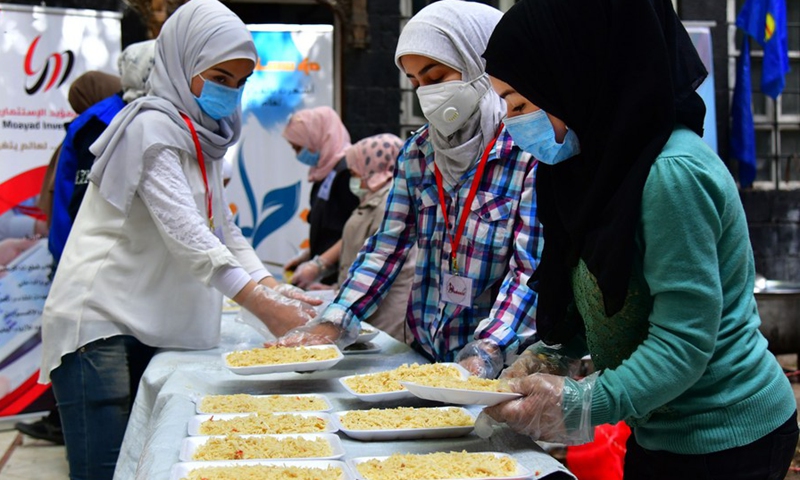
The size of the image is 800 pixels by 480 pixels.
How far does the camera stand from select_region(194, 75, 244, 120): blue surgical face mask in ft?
8.11

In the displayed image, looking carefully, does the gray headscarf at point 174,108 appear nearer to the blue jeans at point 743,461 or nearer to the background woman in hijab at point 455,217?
the background woman in hijab at point 455,217

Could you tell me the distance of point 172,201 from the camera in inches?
89.7

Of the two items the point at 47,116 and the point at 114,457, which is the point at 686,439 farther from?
the point at 47,116

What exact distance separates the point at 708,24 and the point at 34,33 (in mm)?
5218

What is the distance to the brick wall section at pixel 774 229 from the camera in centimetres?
754

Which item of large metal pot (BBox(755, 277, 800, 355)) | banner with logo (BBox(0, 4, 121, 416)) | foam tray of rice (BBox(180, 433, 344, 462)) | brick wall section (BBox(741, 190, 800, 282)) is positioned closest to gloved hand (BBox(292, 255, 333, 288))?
banner with logo (BBox(0, 4, 121, 416))

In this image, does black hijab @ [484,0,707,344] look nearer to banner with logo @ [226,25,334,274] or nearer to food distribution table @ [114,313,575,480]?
food distribution table @ [114,313,575,480]

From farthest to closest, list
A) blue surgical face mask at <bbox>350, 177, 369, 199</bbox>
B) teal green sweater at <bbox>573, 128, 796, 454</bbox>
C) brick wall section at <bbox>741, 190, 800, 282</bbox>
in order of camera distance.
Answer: brick wall section at <bbox>741, 190, 800, 282</bbox> → blue surgical face mask at <bbox>350, 177, 369, 199</bbox> → teal green sweater at <bbox>573, 128, 796, 454</bbox>

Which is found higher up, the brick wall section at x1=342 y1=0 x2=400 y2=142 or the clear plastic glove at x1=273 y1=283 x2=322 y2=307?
the brick wall section at x1=342 y1=0 x2=400 y2=142

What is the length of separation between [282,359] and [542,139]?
897 millimetres

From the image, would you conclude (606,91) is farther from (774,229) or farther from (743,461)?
(774,229)

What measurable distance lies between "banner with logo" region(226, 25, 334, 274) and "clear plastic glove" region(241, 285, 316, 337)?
371 cm

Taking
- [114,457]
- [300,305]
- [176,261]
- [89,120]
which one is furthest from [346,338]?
[89,120]

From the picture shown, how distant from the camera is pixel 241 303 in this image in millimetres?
2350
